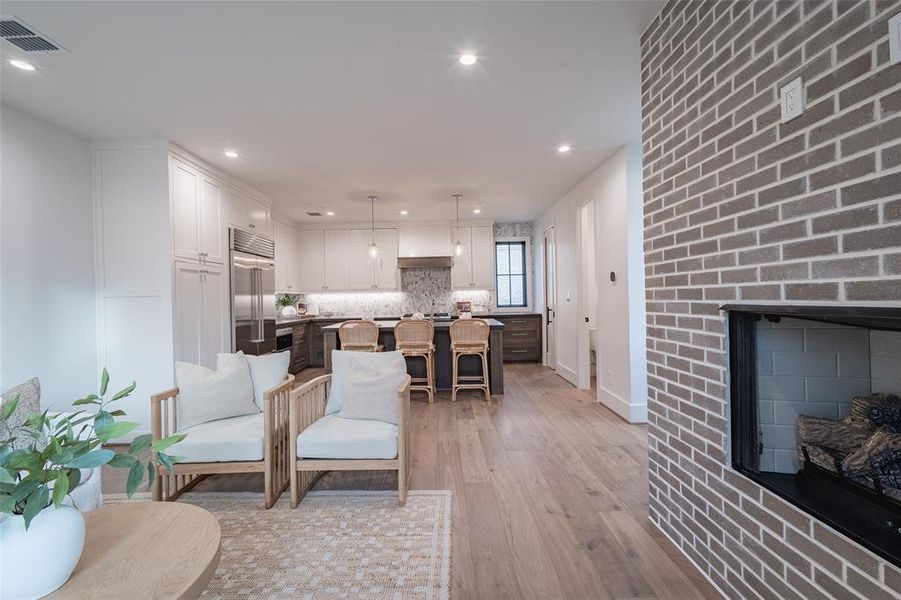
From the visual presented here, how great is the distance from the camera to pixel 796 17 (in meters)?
1.24

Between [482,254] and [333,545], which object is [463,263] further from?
[333,545]

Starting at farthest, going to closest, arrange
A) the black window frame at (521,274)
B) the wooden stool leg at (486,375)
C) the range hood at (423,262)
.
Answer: the black window frame at (521,274)
the range hood at (423,262)
the wooden stool leg at (486,375)

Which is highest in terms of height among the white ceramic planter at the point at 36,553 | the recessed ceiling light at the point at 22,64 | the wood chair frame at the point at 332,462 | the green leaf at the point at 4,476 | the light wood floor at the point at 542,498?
the recessed ceiling light at the point at 22,64

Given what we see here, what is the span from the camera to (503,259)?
782 centimetres

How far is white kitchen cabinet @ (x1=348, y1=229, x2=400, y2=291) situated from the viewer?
7320 millimetres

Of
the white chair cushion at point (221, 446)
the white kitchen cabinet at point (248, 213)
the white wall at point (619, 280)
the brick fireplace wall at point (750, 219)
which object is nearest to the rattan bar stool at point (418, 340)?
the white wall at point (619, 280)

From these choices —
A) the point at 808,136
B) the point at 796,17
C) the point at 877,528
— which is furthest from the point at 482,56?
the point at 877,528

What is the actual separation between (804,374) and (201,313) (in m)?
4.53

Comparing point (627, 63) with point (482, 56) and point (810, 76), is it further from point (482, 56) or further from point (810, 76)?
point (810, 76)

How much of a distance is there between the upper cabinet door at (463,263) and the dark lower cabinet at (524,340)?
0.91 metres

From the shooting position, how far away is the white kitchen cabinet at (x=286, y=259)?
6.56 m

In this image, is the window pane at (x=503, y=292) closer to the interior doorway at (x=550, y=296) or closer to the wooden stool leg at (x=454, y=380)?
the interior doorway at (x=550, y=296)

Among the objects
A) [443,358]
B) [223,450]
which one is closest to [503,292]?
[443,358]

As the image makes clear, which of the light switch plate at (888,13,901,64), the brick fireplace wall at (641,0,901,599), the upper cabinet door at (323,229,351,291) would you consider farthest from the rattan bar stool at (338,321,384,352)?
the light switch plate at (888,13,901,64)
